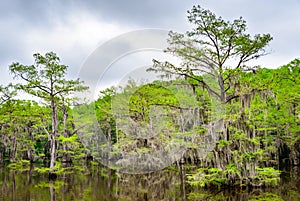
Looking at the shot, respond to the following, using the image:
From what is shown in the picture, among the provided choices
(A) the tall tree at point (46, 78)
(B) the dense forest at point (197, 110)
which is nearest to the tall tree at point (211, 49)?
(B) the dense forest at point (197, 110)

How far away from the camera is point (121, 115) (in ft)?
61.2

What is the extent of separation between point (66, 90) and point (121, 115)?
375 cm

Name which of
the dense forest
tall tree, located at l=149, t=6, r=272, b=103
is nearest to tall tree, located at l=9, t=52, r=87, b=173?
the dense forest

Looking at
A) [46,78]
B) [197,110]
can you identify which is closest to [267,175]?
[197,110]

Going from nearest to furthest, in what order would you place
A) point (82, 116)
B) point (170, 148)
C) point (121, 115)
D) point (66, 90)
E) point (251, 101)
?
point (251, 101) → point (170, 148) → point (66, 90) → point (121, 115) → point (82, 116)

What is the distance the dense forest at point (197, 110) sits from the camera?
10086 millimetres

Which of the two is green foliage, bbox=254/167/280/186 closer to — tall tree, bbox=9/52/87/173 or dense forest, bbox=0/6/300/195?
dense forest, bbox=0/6/300/195

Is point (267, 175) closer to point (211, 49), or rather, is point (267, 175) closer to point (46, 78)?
point (211, 49)

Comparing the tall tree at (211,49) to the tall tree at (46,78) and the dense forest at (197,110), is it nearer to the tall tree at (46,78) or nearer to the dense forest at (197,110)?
the dense forest at (197,110)

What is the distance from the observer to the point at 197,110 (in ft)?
37.5

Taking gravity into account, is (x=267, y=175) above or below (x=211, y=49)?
below

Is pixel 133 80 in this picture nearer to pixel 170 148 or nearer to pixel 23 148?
pixel 170 148

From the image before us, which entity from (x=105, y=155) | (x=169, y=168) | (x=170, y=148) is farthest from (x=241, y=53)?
(x=105, y=155)

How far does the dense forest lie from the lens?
10086 millimetres
